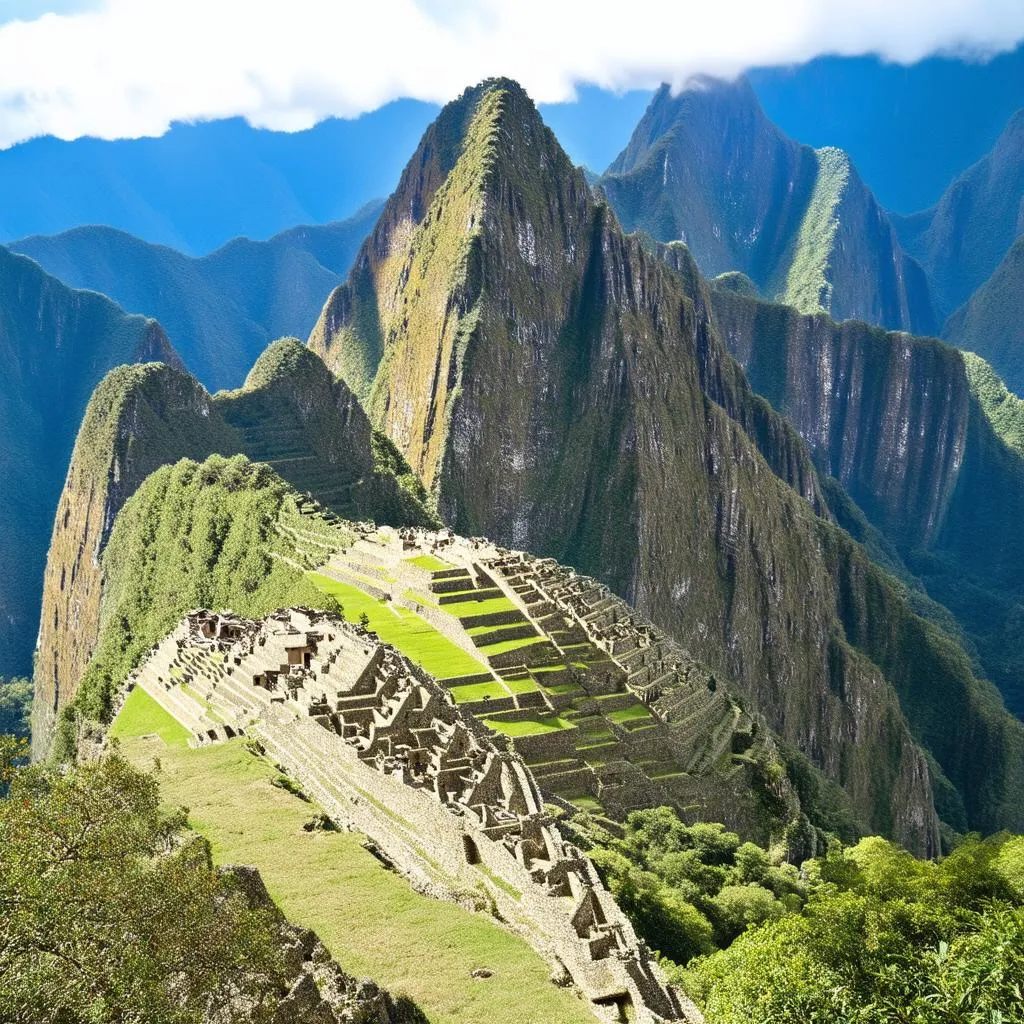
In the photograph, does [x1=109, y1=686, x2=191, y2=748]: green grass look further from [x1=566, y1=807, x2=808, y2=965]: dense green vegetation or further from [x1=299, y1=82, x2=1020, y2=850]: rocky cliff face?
[x1=299, y1=82, x2=1020, y2=850]: rocky cliff face

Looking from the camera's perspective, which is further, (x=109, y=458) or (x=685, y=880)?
(x=109, y=458)

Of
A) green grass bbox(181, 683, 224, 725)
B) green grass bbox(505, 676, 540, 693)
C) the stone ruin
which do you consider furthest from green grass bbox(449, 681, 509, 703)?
green grass bbox(181, 683, 224, 725)

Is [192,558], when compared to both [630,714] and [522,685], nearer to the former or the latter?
[522,685]

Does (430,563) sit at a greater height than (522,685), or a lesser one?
lesser

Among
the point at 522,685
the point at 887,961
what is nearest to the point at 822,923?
the point at 887,961

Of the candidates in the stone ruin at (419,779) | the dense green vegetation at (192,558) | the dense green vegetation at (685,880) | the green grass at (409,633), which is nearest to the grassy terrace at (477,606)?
the green grass at (409,633)

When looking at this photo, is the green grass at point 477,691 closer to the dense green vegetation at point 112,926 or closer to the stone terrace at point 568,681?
the stone terrace at point 568,681

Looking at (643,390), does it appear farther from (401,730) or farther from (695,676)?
(401,730)
